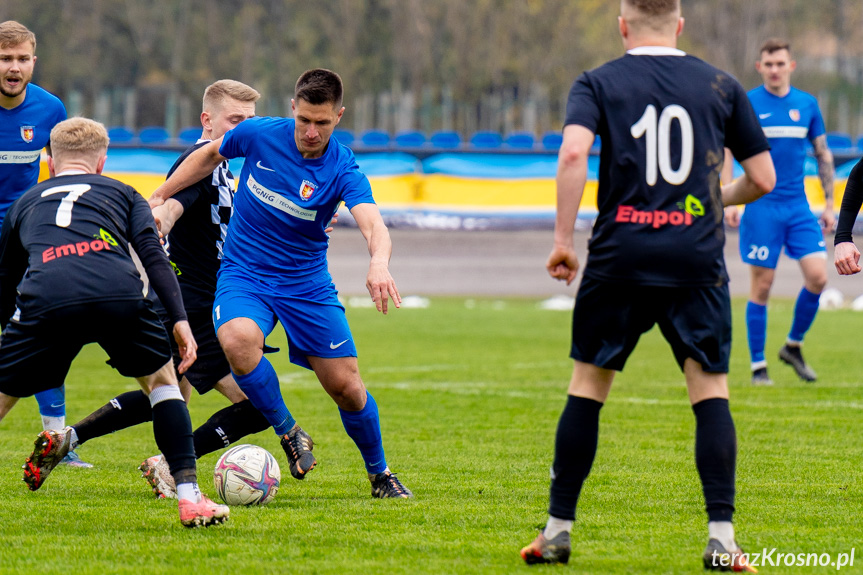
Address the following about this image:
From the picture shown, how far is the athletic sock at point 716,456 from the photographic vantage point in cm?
384

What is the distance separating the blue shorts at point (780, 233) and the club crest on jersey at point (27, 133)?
19.2 ft

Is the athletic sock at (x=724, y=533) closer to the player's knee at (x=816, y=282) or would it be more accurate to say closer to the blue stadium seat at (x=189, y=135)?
the player's knee at (x=816, y=282)

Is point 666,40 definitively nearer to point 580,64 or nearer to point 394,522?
point 394,522

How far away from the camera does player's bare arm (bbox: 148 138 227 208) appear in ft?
18.1

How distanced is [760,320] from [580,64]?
1134 inches

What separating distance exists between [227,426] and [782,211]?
5.68m

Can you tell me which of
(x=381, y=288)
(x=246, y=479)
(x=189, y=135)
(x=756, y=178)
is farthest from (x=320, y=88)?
(x=189, y=135)

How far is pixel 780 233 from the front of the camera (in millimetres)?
9594

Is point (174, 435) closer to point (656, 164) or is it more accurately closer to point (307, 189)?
point (307, 189)

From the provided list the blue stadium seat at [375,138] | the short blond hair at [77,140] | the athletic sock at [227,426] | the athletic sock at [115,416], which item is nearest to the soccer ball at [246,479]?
the athletic sock at [227,426]

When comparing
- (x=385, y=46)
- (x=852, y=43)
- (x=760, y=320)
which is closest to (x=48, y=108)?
(x=760, y=320)

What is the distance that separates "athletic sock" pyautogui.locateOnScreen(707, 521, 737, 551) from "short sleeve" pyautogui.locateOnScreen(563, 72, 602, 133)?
4.58 feet

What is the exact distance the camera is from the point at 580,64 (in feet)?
123

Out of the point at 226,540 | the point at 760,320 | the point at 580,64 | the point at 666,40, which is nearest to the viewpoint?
the point at 666,40
